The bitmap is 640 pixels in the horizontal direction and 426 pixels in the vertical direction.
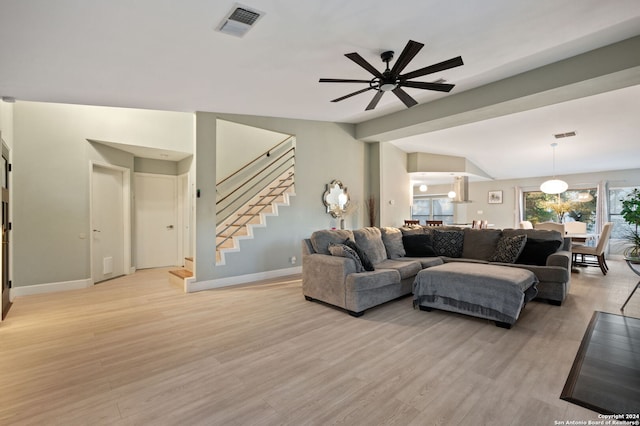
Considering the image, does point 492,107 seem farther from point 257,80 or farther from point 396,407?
point 396,407

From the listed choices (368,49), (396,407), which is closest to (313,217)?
(368,49)

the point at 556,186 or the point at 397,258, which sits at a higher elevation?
the point at 556,186

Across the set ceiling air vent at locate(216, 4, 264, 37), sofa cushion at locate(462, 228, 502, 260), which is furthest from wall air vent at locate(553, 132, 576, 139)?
ceiling air vent at locate(216, 4, 264, 37)

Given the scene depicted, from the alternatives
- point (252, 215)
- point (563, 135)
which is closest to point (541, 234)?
point (563, 135)

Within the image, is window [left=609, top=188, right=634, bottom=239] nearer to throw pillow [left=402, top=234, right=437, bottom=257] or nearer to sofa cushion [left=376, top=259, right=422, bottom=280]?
throw pillow [left=402, top=234, right=437, bottom=257]

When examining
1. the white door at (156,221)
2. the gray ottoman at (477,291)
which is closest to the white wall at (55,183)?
the white door at (156,221)

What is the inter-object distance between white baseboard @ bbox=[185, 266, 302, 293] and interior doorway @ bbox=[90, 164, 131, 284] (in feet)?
6.51

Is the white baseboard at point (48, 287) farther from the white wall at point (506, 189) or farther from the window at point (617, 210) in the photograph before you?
the window at point (617, 210)

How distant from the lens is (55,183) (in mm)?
4785

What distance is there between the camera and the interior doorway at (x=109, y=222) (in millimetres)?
5363

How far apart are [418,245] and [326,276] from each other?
6.76 feet

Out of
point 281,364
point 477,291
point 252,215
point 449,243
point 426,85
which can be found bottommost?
point 281,364

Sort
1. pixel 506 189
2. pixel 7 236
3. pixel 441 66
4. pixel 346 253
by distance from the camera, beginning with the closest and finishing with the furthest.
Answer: pixel 441 66, pixel 346 253, pixel 7 236, pixel 506 189

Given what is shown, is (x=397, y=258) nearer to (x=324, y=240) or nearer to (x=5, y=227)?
(x=324, y=240)
